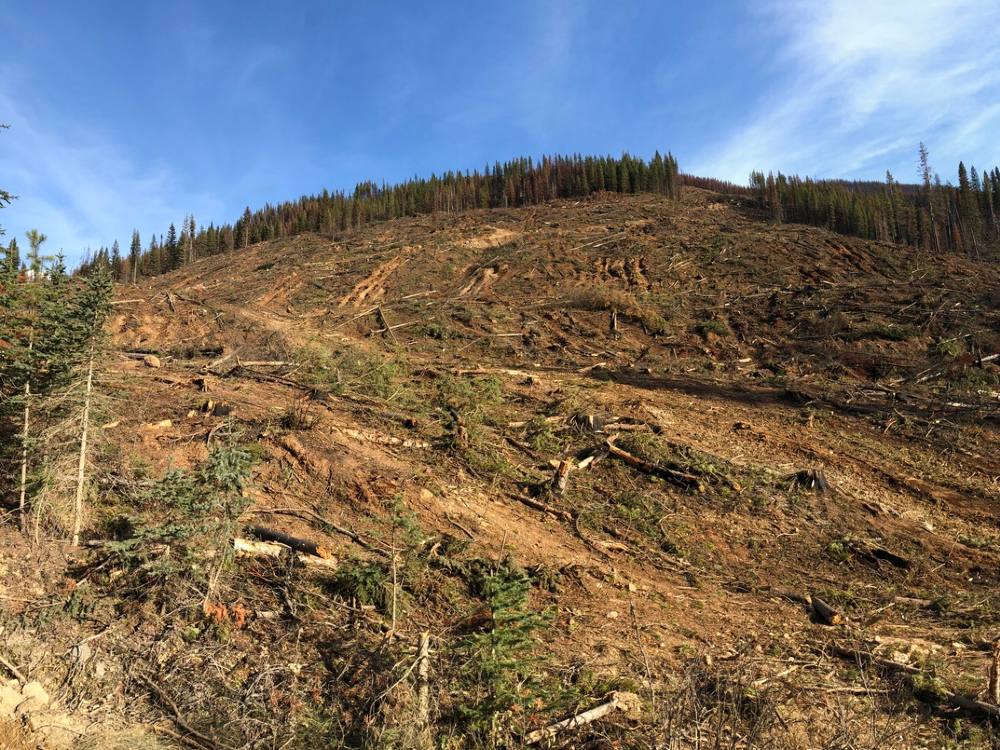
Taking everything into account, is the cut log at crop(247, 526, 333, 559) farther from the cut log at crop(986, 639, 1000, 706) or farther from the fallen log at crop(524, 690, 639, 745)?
the cut log at crop(986, 639, 1000, 706)

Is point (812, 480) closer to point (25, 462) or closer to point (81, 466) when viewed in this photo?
point (81, 466)

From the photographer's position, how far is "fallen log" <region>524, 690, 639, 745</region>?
16.7ft

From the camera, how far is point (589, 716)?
5293mm

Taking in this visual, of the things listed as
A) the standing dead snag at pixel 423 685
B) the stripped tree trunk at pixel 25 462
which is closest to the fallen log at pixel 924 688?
the standing dead snag at pixel 423 685

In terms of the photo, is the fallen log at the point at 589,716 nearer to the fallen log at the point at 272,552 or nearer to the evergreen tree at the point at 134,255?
the fallen log at the point at 272,552

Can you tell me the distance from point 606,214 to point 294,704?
4638 cm

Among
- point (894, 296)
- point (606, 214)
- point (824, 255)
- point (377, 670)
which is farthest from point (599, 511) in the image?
point (606, 214)

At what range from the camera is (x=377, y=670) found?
19.7 ft

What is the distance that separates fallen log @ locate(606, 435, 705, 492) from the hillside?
0.15 feet

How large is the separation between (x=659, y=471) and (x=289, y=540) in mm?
7155

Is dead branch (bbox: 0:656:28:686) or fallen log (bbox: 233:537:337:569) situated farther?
fallen log (bbox: 233:537:337:569)

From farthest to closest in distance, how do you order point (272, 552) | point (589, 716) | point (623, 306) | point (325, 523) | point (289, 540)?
point (623, 306)
point (325, 523)
point (289, 540)
point (272, 552)
point (589, 716)

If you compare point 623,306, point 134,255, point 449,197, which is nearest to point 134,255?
point 134,255

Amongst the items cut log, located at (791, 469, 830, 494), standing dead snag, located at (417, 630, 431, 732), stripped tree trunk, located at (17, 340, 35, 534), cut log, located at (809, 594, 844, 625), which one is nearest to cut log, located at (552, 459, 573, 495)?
cut log, located at (809, 594, 844, 625)
